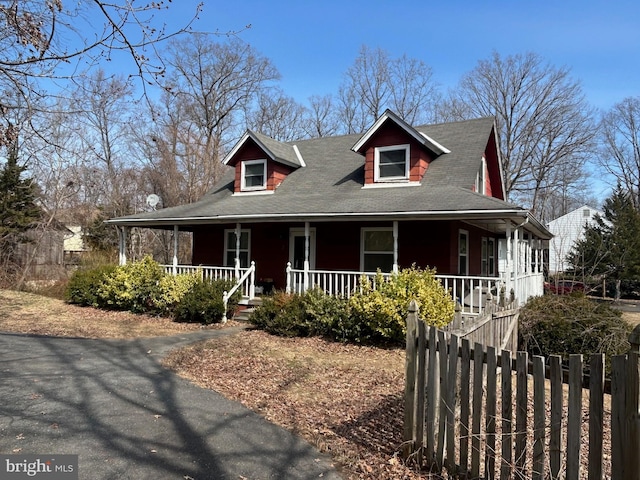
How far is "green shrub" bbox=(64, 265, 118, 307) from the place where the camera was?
14.9 m

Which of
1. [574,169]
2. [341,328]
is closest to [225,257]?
[341,328]

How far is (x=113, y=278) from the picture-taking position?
47.2 feet

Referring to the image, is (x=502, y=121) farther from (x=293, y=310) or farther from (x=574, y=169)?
(x=293, y=310)

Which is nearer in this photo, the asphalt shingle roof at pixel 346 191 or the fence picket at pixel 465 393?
the fence picket at pixel 465 393

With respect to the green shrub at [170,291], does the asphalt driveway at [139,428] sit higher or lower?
lower

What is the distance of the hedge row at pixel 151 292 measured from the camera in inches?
486

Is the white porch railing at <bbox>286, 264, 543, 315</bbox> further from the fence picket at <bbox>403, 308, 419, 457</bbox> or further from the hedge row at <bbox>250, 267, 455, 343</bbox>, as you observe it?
the fence picket at <bbox>403, 308, 419, 457</bbox>

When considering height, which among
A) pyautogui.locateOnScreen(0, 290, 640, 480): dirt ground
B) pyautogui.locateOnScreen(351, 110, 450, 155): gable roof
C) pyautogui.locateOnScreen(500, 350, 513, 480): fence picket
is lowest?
pyautogui.locateOnScreen(0, 290, 640, 480): dirt ground

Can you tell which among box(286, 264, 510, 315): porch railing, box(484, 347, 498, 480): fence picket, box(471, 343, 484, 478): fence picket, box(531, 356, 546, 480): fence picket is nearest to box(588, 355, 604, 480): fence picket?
box(531, 356, 546, 480): fence picket

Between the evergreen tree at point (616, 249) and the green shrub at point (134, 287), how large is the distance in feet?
79.1

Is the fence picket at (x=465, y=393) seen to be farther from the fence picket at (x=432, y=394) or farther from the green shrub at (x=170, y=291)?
the green shrub at (x=170, y=291)

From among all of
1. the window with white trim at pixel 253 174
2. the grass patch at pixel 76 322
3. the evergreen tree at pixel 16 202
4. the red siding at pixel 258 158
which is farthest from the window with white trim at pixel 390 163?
the evergreen tree at pixel 16 202

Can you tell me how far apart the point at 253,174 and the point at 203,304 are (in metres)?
6.88

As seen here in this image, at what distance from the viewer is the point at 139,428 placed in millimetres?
4660
